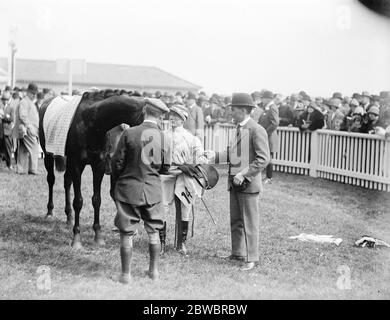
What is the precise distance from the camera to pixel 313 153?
14.7 meters

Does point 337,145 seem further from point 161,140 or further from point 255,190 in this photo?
point 161,140

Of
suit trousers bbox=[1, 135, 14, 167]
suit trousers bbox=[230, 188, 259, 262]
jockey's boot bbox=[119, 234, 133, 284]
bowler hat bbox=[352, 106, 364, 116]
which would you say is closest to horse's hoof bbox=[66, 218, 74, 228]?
suit trousers bbox=[230, 188, 259, 262]

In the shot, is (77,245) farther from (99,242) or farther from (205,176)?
(205,176)

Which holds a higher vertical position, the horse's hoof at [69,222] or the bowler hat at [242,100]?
the bowler hat at [242,100]

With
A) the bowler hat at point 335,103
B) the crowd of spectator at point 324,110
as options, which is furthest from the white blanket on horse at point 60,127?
the bowler hat at point 335,103

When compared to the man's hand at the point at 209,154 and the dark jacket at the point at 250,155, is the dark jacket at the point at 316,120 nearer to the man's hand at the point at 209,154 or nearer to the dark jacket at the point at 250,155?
the man's hand at the point at 209,154

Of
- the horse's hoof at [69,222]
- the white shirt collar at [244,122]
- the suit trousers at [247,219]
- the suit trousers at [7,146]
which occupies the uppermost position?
the white shirt collar at [244,122]

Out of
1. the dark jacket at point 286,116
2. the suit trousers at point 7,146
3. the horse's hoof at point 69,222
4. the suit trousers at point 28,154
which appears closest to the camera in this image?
the horse's hoof at point 69,222

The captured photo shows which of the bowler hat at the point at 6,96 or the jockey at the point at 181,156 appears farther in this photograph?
the bowler hat at the point at 6,96

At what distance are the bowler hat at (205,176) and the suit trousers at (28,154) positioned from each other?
7525mm

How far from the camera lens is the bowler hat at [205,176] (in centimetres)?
730

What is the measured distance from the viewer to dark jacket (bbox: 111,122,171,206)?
19.0 feet

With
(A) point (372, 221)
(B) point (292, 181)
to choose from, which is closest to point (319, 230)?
(A) point (372, 221)

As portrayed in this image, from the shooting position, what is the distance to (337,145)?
45.3ft
